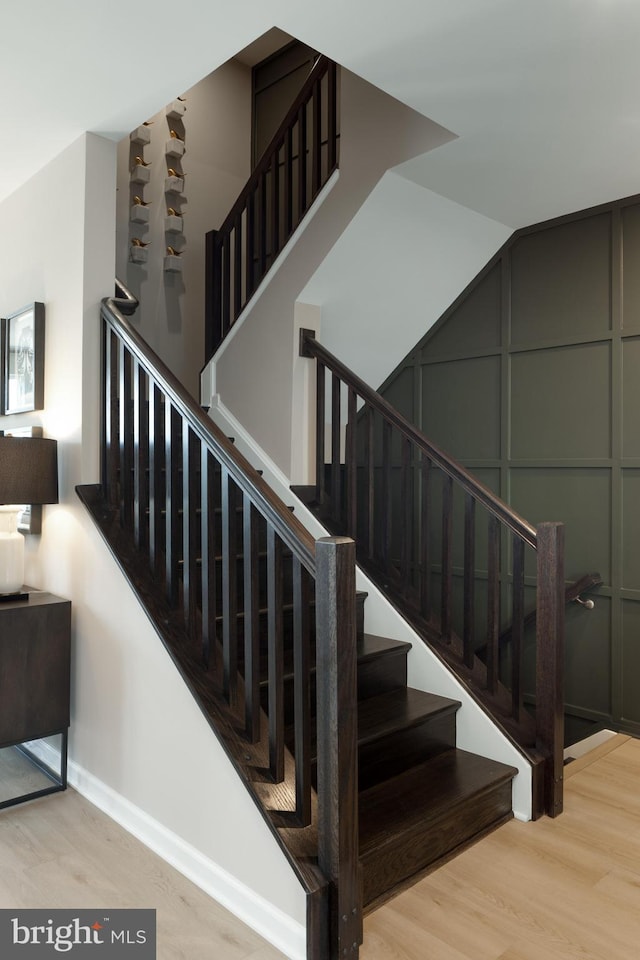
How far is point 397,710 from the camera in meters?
2.56

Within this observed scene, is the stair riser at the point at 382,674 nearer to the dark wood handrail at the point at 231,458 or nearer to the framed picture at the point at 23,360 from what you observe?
the dark wood handrail at the point at 231,458

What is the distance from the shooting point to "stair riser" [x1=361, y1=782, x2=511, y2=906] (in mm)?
1945

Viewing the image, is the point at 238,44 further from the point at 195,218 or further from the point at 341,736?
the point at 195,218

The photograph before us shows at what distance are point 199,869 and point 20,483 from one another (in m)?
1.49

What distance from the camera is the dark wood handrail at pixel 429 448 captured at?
2551 millimetres

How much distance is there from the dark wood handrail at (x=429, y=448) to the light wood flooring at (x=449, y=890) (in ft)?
3.34

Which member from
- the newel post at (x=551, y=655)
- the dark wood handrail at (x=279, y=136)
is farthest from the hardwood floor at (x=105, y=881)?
the dark wood handrail at (x=279, y=136)

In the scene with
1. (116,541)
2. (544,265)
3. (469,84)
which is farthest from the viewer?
(544,265)

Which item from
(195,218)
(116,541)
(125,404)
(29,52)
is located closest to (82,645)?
(116,541)

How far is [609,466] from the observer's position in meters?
3.33

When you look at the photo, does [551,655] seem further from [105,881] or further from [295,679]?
[105,881]

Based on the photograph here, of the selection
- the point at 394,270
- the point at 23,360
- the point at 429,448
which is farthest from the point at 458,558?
the point at 23,360

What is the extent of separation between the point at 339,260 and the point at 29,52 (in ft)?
5.10

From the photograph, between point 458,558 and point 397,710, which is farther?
point 458,558
